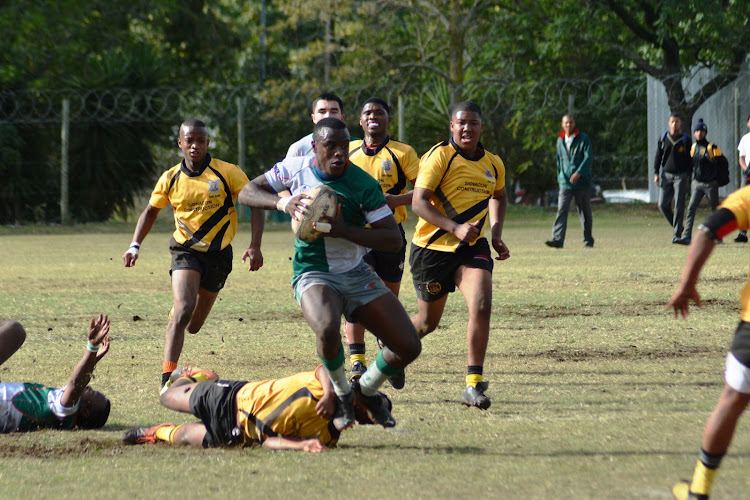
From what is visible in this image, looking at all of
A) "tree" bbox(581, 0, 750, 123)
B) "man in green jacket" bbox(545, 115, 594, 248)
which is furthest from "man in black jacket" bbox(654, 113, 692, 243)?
"tree" bbox(581, 0, 750, 123)

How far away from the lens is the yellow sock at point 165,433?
5.88 metres

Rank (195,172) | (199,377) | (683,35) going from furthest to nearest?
(683,35) → (195,172) → (199,377)

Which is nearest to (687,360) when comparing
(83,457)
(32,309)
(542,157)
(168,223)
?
(83,457)

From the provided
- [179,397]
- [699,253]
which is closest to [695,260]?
[699,253]

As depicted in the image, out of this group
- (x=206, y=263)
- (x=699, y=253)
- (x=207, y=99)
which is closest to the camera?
(x=699, y=253)

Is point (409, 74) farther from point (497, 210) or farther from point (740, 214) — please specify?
point (740, 214)

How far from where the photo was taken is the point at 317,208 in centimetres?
575

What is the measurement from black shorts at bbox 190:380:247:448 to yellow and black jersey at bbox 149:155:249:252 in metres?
2.28

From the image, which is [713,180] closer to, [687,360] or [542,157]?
[687,360]

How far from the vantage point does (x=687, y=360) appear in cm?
826

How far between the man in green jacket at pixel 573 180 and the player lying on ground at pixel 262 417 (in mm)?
12919

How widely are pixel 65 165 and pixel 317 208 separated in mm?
24025

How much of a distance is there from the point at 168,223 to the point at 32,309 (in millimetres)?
18778

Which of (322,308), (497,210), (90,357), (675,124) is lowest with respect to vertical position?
(90,357)
